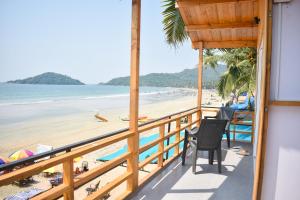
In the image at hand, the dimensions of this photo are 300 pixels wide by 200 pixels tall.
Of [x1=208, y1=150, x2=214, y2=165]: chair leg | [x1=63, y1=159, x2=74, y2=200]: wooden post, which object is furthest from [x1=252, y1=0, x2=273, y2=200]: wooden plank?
[x1=208, y1=150, x2=214, y2=165]: chair leg

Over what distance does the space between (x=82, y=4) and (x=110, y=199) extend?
127 ft

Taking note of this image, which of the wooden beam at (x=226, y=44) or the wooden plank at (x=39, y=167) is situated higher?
the wooden beam at (x=226, y=44)

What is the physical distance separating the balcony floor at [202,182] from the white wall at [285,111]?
109 cm

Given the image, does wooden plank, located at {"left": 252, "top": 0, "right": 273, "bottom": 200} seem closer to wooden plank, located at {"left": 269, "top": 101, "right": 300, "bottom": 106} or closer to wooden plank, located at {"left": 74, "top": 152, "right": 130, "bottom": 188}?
wooden plank, located at {"left": 269, "top": 101, "right": 300, "bottom": 106}

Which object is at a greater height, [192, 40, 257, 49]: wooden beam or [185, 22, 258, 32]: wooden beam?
[185, 22, 258, 32]: wooden beam

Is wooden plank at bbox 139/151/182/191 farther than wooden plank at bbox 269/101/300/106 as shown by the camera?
Yes

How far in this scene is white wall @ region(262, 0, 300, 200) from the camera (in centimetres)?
191

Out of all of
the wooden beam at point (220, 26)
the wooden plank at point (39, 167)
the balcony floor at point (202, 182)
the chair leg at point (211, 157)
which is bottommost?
the balcony floor at point (202, 182)

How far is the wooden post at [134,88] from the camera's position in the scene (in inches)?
114

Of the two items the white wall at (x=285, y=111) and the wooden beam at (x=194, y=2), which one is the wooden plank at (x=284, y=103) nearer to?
the white wall at (x=285, y=111)

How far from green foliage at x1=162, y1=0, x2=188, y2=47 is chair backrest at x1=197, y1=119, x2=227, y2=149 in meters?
2.55

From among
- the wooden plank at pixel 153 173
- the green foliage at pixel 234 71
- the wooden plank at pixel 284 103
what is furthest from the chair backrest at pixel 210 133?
the green foliage at pixel 234 71

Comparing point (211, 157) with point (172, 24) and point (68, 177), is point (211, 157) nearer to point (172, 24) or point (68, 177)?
point (68, 177)

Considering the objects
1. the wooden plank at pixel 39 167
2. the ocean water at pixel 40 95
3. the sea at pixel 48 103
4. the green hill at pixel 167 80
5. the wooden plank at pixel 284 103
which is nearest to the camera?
the wooden plank at pixel 39 167
